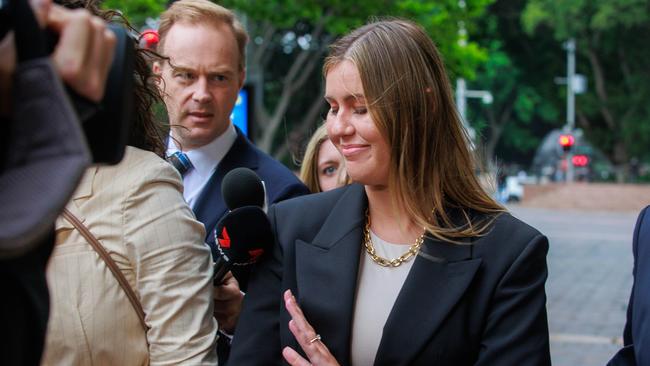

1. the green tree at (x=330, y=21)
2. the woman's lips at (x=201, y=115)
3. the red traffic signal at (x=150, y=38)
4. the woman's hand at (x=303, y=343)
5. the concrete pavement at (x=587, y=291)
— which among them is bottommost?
the concrete pavement at (x=587, y=291)

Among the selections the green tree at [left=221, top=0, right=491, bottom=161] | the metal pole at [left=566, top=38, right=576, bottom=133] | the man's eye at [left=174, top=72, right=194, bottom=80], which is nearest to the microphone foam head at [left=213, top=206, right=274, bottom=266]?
the man's eye at [left=174, top=72, right=194, bottom=80]

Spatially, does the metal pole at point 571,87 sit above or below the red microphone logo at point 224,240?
below

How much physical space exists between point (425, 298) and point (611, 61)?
159 ft

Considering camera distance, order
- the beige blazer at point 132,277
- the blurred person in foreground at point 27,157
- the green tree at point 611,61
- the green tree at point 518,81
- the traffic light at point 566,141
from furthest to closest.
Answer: the green tree at point 518,81 → the green tree at point 611,61 → the traffic light at point 566,141 → the beige blazer at point 132,277 → the blurred person in foreground at point 27,157

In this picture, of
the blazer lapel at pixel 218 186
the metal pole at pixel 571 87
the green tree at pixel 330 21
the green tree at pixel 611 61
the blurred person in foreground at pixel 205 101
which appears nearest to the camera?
the blazer lapel at pixel 218 186

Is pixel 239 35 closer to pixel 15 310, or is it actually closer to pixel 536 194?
pixel 15 310

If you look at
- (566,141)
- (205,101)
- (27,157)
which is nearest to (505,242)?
(205,101)

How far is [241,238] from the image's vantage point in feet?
8.22

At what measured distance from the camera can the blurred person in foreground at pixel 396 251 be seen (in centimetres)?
241

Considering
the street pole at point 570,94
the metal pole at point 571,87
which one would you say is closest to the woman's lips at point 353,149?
the street pole at point 570,94

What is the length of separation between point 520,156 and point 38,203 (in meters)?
65.0

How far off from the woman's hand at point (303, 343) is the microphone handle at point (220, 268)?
212mm

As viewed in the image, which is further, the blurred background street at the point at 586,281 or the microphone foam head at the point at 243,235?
the blurred background street at the point at 586,281

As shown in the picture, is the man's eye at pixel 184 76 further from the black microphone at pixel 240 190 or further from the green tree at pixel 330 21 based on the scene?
the green tree at pixel 330 21
